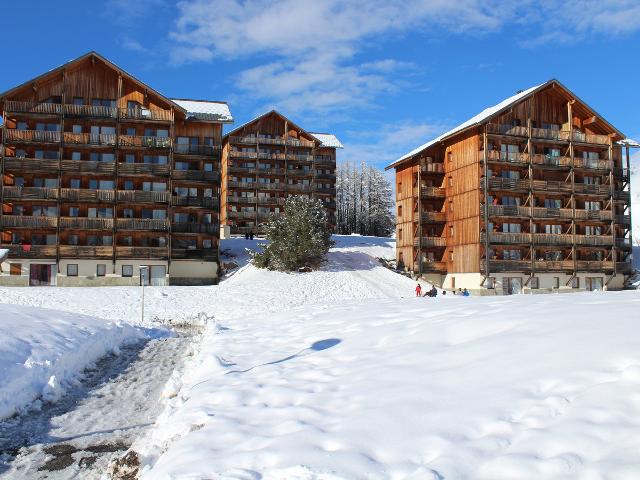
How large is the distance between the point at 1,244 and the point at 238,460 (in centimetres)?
4594

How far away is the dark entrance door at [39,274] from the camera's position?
44.5 m

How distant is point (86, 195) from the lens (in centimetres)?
4559

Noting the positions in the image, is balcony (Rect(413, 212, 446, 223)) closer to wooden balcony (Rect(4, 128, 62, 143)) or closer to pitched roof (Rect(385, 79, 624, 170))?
pitched roof (Rect(385, 79, 624, 170))

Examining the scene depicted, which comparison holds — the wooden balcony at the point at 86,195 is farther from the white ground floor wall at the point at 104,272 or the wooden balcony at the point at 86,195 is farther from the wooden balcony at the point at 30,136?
the white ground floor wall at the point at 104,272

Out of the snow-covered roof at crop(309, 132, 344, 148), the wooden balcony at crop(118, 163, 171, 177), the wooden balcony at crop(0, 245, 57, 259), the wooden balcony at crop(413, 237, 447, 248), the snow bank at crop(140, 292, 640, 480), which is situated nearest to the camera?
the snow bank at crop(140, 292, 640, 480)

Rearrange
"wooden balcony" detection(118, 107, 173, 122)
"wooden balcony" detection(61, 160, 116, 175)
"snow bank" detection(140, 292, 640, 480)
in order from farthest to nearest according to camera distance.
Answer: "wooden balcony" detection(118, 107, 173, 122) → "wooden balcony" detection(61, 160, 116, 175) → "snow bank" detection(140, 292, 640, 480)

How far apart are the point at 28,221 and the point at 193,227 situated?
12820mm

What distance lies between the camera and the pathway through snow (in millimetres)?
8672

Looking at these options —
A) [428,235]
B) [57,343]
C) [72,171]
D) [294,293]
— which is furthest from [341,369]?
[428,235]

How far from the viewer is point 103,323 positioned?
21.5m

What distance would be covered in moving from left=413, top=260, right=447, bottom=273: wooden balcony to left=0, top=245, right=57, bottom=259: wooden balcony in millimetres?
31572

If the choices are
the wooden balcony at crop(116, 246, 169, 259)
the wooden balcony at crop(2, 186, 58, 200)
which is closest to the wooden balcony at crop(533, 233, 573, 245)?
the wooden balcony at crop(116, 246, 169, 259)

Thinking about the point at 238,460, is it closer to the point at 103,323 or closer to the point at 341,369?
the point at 341,369

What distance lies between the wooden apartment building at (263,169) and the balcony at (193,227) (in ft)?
61.0
